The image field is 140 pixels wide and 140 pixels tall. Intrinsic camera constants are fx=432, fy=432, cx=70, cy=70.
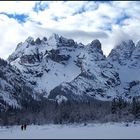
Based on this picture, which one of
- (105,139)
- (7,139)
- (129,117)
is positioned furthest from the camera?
(129,117)

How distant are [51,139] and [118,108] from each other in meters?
96.6

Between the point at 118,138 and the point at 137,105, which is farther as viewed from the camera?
the point at 137,105

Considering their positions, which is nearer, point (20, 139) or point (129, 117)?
point (20, 139)

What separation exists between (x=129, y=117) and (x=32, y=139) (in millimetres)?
80033

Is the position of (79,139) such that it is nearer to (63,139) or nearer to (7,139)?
(63,139)

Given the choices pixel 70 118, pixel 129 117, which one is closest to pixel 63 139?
pixel 129 117

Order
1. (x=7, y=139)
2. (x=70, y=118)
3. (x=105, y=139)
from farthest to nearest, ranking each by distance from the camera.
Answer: (x=70, y=118) → (x=7, y=139) → (x=105, y=139)

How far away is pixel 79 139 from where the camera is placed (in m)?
49.2

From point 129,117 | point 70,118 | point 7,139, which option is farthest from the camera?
point 70,118

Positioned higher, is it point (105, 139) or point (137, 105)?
point (137, 105)

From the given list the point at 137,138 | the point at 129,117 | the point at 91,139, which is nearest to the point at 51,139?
the point at 91,139

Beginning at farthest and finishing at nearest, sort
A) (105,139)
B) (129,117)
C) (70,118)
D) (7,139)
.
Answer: (70,118) → (129,117) → (7,139) → (105,139)

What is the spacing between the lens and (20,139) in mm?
52156

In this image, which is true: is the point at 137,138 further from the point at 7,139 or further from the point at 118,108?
the point at 118,108
